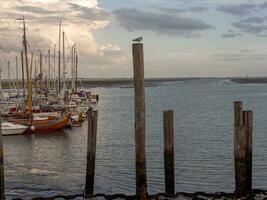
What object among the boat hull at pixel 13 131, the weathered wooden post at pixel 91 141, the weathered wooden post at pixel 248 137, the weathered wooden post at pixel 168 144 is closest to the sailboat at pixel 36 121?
the boat hull at pixel 13 131

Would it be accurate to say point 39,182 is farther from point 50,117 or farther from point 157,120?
point 157,120

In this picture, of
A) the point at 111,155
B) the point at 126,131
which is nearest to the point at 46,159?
the point at 111,155

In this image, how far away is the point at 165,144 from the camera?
15.5 metres

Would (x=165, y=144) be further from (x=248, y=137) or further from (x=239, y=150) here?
(x=248, y=137)

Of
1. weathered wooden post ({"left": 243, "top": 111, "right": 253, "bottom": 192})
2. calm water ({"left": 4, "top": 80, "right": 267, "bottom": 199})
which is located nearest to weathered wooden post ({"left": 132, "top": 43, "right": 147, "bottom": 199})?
weathered wooden post ({"left": 243, "top": 111, "right": 253, "bottom": 192})

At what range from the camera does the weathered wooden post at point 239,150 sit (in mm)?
15391

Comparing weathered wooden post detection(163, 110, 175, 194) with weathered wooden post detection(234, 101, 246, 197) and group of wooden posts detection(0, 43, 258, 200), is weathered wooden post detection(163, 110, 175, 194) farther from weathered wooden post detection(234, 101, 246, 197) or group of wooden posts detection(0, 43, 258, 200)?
weathered wooden post detection(234, 101, 246, 197)

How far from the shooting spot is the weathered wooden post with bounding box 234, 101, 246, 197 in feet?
50.5

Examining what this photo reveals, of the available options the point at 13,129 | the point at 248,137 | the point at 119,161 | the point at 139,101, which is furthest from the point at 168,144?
the point at 13,129

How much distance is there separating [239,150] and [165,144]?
2.20m

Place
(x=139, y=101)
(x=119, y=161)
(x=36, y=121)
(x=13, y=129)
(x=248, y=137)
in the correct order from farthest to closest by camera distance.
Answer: (x=36, y=121)
(x=13, y=129)
(x=119, y=161)
(x=248, y=137)
(x=139, y=101)

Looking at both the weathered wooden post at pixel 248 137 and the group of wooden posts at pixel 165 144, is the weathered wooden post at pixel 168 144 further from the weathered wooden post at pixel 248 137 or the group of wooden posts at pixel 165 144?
the weathered wooden post at pixel 248 137

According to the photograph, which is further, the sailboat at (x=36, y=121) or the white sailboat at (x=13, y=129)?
the sailboat at (x=36, y=121)

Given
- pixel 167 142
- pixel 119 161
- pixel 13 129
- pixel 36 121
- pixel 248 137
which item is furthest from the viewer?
pixel 36 121
